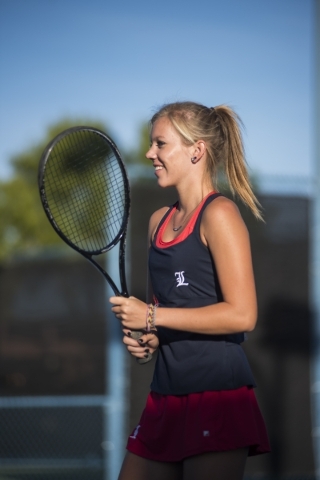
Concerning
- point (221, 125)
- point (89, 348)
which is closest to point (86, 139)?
point (221, 125)

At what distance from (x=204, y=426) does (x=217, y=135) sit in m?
0.92

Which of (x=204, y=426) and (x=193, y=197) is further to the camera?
(x=193, y=197)

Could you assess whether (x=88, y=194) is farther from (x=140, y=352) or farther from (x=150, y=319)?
(x=150, y=319)

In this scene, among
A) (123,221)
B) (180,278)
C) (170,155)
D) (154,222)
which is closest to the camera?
(180,278)

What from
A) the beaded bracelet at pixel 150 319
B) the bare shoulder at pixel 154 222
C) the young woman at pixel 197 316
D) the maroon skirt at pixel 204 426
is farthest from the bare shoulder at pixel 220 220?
the maroon skirt at pixel 204 426

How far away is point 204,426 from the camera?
2357 mm

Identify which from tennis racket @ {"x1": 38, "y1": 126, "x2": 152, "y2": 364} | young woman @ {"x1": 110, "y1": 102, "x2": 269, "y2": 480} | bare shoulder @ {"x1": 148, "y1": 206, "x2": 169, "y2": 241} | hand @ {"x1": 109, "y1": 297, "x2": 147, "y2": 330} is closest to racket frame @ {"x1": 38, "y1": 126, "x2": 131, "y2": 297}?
tennis racket @ {"x1": 38, "y1": 126, "x2": 152, "y2": 364}

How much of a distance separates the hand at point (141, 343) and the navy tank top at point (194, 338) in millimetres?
95

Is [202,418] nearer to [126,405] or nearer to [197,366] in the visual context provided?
[197,366]

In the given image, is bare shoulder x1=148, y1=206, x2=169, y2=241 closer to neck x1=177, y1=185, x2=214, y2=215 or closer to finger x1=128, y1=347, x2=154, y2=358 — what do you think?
neck x1=177, y1=185, x2=214, y2=215

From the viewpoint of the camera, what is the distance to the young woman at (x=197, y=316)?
231 cm

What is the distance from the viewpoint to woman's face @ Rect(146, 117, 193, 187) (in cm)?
253

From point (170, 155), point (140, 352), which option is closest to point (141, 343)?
point (140, 352)

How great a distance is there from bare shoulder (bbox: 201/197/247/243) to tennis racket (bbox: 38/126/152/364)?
415 millimetres
